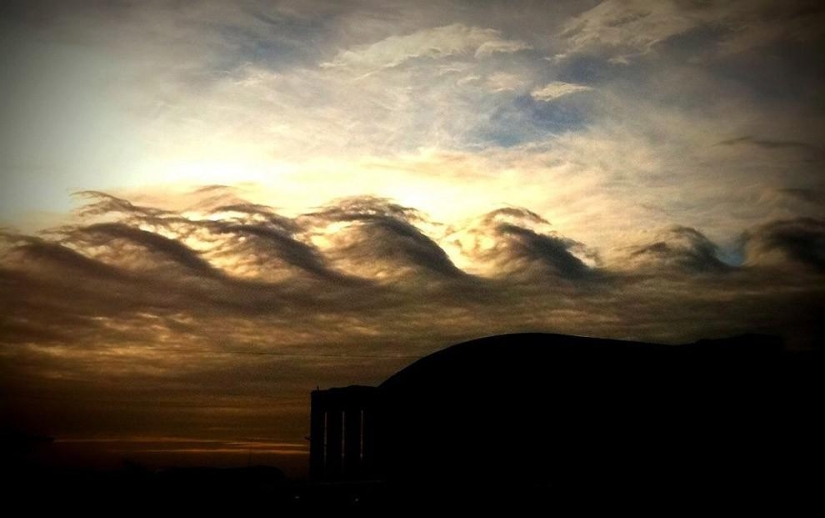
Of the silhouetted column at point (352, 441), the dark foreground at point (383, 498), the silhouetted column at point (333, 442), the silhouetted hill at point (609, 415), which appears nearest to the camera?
the dark foreground at point (383, 498)

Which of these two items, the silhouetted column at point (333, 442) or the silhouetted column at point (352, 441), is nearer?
the silhouetted column at point (352, 441)

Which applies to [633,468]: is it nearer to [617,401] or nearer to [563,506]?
[617,401]

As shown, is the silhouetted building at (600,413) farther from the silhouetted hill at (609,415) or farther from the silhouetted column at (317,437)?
the silhouetted column at (317,437)

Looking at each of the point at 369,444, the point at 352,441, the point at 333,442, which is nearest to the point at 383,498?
the point at 369,444

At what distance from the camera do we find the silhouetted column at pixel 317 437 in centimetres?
3997

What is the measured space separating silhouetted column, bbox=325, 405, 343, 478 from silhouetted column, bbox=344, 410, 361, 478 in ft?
1.58

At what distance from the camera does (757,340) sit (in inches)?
1284

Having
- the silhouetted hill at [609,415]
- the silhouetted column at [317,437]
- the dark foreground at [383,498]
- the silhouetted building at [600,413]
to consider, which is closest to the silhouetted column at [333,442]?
the silhouetted column at [317,437]

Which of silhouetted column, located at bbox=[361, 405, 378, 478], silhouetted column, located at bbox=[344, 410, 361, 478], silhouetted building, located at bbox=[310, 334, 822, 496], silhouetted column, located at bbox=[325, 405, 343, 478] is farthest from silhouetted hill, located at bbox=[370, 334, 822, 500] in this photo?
silhouetted column, located at bbox=[325, 405, 343, 478]

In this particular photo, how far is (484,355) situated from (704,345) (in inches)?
353

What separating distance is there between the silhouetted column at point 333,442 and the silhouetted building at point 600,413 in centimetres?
395

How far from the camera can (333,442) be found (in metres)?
39.6

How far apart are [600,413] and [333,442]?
13.9m

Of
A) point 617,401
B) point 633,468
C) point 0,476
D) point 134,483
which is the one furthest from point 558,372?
point 0,476
